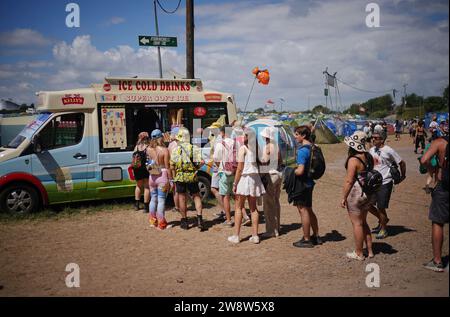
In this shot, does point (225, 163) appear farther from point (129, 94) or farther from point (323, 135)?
point (323, 135)

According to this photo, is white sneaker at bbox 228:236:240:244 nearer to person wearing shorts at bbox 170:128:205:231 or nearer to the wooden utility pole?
person wearing shorts at bbox 170:128:205:231

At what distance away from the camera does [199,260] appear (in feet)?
18.8

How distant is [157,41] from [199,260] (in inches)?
266

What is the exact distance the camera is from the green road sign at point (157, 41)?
10211 millimetres

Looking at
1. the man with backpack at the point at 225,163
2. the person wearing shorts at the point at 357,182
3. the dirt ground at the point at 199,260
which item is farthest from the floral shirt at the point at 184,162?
the person wearing shorts at the point at 357,182

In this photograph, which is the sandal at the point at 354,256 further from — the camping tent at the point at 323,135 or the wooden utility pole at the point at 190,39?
the camping tent at the point at 323,135

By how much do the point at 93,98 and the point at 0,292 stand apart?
4783mm

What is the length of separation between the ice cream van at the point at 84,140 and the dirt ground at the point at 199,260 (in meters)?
0.61

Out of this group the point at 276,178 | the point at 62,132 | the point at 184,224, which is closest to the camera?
the point at 276,178

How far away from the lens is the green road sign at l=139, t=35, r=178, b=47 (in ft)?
33.5

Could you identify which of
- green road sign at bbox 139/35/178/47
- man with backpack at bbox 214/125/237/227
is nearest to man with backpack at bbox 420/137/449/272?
man with backpack at bbox 214/125/237/227

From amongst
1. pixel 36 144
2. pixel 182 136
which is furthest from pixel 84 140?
pixel 182 136

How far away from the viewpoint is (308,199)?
6.08m

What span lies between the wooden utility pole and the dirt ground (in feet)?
14.9
